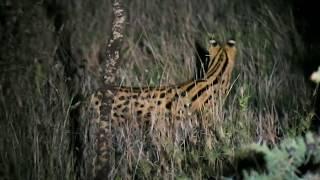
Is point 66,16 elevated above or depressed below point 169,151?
above

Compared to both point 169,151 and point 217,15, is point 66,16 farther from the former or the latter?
point 169,151

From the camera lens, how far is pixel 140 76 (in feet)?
14.2

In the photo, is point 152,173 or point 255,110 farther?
point 255,110

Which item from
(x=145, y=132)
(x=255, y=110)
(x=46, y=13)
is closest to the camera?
(x=145, y=132)

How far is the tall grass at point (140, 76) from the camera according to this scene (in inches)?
132

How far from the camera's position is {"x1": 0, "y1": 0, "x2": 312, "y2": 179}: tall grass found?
334cm

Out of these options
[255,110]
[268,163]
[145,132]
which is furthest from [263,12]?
[268,163]

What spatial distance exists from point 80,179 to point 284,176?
1.35 metres

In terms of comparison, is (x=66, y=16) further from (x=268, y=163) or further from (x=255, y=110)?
(x=268, y=163)

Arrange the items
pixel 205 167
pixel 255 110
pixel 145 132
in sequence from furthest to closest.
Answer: pixel 255 110
pixel 145 132
pixel 205 167

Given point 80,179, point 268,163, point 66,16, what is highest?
point 66,16

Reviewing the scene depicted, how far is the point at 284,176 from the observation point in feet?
7.09

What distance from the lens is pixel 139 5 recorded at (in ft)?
15.9

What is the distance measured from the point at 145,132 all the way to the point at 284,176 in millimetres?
1505
